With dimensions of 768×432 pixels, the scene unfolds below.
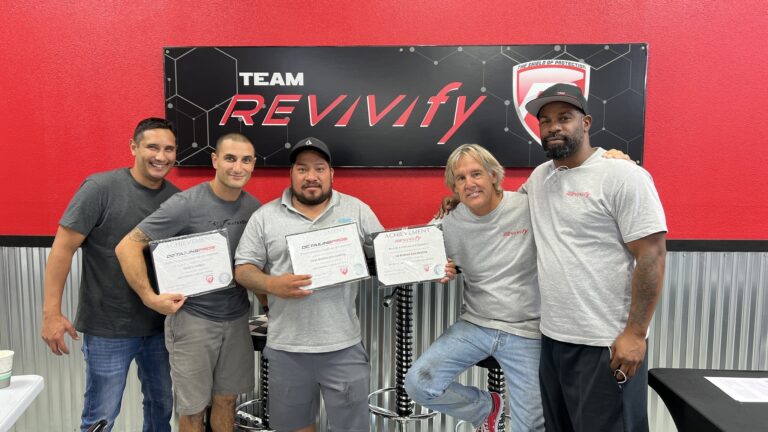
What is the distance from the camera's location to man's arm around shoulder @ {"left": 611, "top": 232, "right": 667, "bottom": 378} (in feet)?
5.11

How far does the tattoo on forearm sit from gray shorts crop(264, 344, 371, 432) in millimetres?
711

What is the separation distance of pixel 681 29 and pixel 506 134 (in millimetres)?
1141

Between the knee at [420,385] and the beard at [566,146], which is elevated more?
the beard at [566,146]

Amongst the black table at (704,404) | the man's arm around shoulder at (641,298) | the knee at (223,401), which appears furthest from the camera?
the knee at (223,401)

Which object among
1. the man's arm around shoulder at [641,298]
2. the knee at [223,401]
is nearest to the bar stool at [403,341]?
the knee at [223,401]

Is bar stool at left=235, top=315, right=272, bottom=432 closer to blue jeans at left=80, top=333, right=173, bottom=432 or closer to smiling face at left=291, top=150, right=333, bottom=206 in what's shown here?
blue jeans at left=80, top=333, right=173, bottom=432

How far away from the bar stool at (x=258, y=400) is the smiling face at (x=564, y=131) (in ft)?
5.11

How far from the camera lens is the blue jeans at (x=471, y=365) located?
196 centimetres

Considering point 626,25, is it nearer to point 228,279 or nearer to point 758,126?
point 758,126

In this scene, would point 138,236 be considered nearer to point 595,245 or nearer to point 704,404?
point 595,245

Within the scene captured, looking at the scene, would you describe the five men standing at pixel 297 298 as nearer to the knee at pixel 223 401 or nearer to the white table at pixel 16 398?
the knee at pixel 223 401

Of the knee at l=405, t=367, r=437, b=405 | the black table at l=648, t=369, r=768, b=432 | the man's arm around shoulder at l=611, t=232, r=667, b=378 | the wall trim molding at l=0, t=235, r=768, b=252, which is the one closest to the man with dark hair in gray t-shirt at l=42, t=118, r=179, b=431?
the knee at l=405, t=367, r=437, b=405

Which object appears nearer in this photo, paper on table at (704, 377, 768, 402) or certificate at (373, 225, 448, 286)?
paper on table at (704, 377, 768, 402)

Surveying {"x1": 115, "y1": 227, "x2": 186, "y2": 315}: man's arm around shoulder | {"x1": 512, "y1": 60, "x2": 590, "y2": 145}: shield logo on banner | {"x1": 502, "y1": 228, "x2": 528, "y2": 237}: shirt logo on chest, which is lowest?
{"x1": 115, "y1": 227, "x2": 186, "y2": 315}: man's arm around shoulder
